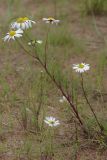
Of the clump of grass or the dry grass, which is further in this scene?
the clump of grass

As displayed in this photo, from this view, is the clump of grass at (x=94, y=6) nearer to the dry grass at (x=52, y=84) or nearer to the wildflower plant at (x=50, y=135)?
the dry grass at (x=52, y=84)

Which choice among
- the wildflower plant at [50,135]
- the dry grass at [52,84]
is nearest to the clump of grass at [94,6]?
the dry grass at [52,84]

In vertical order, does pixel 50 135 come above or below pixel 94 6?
below

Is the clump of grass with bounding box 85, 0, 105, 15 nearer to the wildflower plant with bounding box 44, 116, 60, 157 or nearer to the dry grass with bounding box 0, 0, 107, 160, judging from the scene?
the dry grass with bounding box 0, 0, 107, 160

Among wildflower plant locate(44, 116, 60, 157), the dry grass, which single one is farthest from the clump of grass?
wildflower plant locate(44, 116, 60, 157)

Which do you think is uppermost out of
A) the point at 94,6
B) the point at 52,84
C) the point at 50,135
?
the point at 94,6

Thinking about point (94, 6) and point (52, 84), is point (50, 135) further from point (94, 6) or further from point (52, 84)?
point (94, 6)

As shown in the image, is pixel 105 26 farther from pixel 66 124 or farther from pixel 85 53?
pixel 66 124

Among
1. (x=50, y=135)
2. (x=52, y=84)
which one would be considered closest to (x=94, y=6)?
(x=52, y=84)

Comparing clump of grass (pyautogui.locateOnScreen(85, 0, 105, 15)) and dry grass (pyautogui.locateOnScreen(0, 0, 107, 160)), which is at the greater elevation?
clump of grass (pyautogui.locateOnScreen(85, 0, 105, 15))
